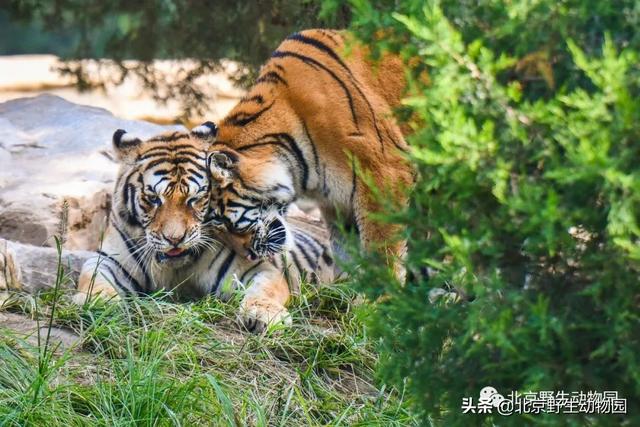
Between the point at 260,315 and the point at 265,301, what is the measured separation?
14 centimetres

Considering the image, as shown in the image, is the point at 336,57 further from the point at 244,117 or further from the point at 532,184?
the point at 532,184

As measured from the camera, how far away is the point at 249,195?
5613 millimetres

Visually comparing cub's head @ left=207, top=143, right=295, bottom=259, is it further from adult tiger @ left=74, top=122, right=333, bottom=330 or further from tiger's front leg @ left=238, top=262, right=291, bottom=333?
tiger's front leg @ left=238, top=262, right=291, bottom=333

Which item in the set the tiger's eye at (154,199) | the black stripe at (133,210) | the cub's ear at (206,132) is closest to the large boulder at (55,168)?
the black stripe at (133,210)

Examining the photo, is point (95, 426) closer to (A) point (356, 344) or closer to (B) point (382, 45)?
(A) point (356, 344)

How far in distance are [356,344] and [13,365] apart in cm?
149

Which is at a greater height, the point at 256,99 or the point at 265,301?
the point at 256,99

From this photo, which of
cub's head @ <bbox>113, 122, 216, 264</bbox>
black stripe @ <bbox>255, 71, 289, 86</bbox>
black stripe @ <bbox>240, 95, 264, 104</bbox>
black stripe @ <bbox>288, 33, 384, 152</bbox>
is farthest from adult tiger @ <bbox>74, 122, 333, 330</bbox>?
black stripe @ <bbox>288, 33, 384, 152</bbox>

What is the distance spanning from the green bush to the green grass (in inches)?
26.2

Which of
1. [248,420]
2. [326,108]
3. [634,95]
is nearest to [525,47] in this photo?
[634,95]

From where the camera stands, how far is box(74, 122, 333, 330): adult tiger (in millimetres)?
5418

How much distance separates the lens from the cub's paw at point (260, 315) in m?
5.16

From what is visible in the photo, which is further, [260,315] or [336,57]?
[336,57]

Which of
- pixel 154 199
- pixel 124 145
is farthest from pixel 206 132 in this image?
pixel 154 199
